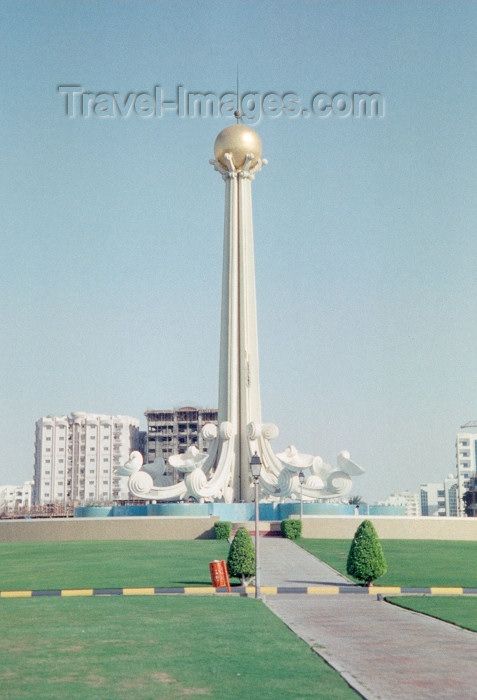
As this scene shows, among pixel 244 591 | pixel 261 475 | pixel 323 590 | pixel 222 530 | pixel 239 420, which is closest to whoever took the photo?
pixel 244 591

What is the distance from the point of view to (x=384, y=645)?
10070 mm

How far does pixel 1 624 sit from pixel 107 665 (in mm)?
3783

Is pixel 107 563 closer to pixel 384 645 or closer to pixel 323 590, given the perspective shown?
pixel 323 590

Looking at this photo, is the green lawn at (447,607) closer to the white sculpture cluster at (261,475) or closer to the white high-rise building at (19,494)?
the white sculpture cluster at (261,475)

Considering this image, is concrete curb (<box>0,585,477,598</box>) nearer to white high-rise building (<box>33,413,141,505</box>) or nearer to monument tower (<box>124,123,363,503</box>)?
monument tower (<box>124,123,363,503</box>)

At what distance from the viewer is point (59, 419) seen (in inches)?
4183

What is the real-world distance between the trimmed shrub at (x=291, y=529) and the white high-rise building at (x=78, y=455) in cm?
7449

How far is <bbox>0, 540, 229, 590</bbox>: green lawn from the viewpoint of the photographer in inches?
717

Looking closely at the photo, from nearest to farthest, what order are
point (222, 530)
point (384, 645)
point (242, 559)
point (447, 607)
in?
1. point (384, 645)
2. point (447, 607)
3. point (242, 559)
4. point (222, 530)

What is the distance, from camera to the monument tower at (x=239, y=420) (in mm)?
40625

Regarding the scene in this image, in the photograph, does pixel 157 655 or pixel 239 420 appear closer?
pixel 157 655

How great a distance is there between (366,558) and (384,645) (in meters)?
6.67

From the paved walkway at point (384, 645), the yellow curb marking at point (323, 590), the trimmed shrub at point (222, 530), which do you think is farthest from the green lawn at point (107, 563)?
the paved walkway at point (384, 645)

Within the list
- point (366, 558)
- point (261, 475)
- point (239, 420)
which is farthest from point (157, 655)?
point (239, 420)
